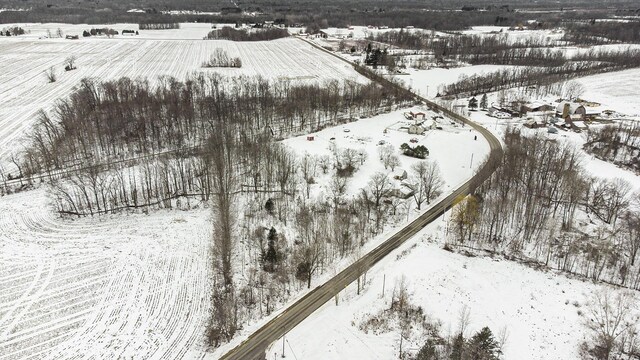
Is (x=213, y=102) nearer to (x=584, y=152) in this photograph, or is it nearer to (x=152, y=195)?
(x=152, y=195)

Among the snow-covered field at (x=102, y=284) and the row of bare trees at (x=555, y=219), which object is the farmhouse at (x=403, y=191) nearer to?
the row of bare trees at (x=555, y=219)

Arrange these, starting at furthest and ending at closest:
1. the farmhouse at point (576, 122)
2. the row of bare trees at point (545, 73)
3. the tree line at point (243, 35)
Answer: the tree line at point (243, 35), the row of bare trees at point (545, 73), the farmhouse at point (576, 122)

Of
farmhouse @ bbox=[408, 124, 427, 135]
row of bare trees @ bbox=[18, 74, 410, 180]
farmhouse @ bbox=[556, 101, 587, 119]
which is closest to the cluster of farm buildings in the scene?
farmhouse @ bbox=[556, 101, 587, 119]

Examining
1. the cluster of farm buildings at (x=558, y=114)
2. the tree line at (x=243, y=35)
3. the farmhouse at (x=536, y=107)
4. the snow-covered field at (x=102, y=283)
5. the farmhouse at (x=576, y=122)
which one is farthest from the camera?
the tree line at (x=243, y=35)

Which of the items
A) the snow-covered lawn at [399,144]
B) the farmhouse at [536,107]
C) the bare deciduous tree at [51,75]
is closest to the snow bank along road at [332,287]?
the snow-covered lawn at [399,144]

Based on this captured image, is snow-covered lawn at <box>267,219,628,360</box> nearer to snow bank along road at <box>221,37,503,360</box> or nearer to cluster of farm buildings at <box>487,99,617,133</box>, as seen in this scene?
snow bank along road at <box>221,37,503,360</box>

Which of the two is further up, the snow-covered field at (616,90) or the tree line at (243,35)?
the tree line at (243,35)
